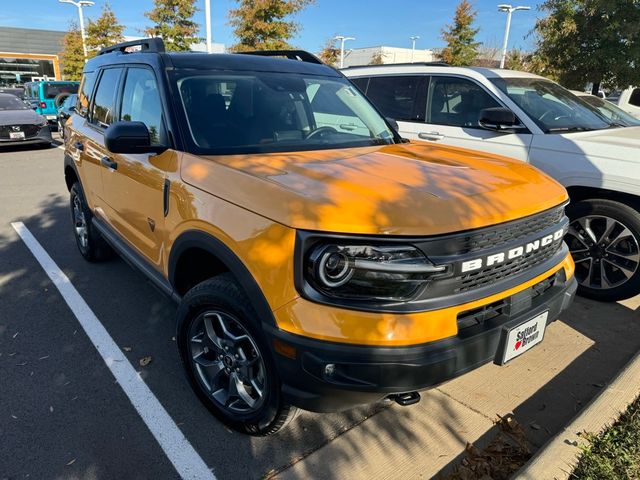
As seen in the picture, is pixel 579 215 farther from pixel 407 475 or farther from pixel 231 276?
pixel 231 276

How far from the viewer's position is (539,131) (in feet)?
14.0

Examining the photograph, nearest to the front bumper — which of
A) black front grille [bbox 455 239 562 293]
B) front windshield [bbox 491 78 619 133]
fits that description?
black front grille [bbox 455 239 562 293]

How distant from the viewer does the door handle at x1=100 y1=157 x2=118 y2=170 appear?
11.4ft

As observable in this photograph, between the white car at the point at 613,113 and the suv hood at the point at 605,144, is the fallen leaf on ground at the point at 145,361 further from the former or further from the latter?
the white car at the point at 613,113

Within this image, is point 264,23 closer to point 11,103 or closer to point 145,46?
point 11,103

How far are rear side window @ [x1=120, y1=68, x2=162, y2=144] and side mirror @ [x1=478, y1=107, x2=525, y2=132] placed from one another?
2950 millimetres

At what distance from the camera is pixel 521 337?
2.19m

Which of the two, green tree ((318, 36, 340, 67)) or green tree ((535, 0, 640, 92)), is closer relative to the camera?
green tree ((535, 0, 640, 92))

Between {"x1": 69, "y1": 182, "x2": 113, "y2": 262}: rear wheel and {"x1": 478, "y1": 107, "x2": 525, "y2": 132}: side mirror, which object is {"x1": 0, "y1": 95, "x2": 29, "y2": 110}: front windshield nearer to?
{"x1": 69, "y1": 182, "x2": 113, "y2": 262}: rear wheel

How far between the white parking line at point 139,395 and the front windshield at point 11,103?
11748 millimetres

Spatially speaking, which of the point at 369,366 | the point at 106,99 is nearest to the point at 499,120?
the point at 369,366

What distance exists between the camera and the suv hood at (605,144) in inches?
146

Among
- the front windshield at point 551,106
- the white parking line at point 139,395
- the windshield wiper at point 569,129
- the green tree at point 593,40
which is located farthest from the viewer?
the green tree at point 593,40

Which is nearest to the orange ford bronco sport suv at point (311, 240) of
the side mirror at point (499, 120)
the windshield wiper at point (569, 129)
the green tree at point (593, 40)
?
the side mirror at point (499, 120)
